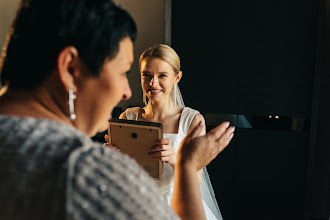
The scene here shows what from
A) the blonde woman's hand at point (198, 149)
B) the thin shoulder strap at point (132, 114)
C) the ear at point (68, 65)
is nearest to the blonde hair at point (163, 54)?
the thin shoulder strap at point (132, 114)

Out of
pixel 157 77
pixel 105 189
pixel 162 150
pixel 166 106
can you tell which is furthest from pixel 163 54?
pixel 105 189

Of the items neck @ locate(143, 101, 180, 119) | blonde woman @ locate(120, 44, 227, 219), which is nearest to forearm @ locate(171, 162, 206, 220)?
blonde woman @ locate(120, 44, 227, 219)

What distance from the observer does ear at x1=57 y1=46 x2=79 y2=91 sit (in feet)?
1.53

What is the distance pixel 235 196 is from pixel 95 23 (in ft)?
6.61

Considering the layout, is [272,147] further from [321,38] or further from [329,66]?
[321,38]

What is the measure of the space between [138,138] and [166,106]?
519 millimetres

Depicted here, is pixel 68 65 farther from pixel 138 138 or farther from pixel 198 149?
pixel 138 138

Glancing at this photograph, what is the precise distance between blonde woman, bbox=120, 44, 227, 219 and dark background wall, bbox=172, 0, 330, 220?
15.8 inches

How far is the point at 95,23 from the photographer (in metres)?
0.47

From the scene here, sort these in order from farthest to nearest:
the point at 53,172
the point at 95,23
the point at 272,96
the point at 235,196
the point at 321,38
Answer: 1. the point at 235,196
2. the point at 272,96
3. the point at 321,38
4. the point at 95,23
5. the point at 53,172

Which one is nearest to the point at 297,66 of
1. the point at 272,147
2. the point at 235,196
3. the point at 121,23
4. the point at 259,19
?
the point at 259,19

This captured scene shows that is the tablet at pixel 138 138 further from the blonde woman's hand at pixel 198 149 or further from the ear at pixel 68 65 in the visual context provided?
the ear at pixel 68 65

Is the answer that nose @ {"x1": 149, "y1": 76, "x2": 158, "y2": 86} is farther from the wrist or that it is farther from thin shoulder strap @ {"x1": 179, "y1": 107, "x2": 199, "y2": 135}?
the wrist

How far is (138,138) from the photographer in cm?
133
